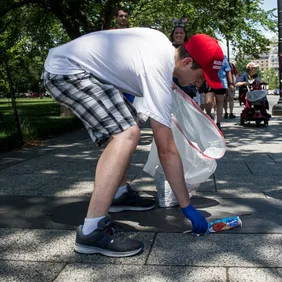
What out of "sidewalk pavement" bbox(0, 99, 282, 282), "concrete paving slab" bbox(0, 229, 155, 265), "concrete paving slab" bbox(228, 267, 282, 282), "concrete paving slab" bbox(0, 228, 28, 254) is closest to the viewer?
"concrete paving slab" bbox(228, 267, 282, 282)

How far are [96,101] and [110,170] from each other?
15.7 inches

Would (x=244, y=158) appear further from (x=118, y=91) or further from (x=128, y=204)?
(x=118, y=91)

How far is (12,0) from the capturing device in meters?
12.8

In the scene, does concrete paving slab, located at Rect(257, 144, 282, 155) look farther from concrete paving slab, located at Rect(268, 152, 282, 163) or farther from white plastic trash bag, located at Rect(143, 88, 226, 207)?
white plastic trash bag, located at Rect(143, 88, 226, 207)

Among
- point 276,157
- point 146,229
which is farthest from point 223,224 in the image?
point 276,157

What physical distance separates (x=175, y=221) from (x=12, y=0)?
11053mm

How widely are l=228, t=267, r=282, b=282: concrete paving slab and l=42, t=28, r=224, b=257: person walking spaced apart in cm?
53

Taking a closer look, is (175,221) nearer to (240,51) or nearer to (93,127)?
(93,127)

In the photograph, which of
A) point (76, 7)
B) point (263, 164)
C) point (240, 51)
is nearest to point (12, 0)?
point (76, 7)

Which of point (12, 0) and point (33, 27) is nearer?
point (12, 0)

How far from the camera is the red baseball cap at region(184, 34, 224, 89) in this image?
286 cm

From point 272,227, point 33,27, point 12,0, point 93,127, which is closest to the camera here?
point 93,127

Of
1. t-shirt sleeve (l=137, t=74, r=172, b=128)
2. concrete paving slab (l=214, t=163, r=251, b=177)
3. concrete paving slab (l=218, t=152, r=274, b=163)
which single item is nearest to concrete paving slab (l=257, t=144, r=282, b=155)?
concrete paving slab (l=218, t=152, r=274, b=163)

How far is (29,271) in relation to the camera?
2398mm
